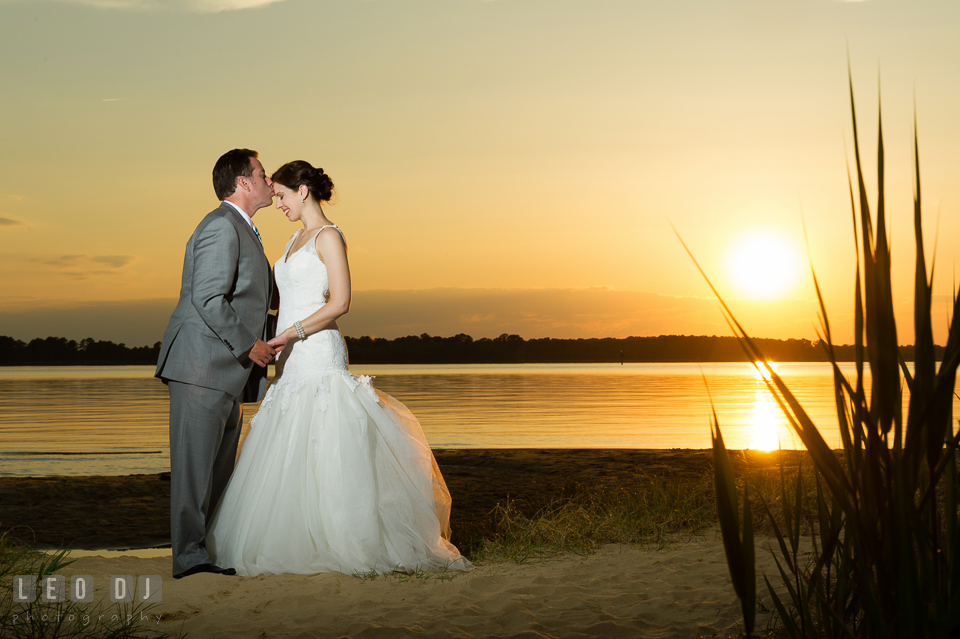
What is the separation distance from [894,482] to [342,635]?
2.48 meters

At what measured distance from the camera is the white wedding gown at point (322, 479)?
4391mm

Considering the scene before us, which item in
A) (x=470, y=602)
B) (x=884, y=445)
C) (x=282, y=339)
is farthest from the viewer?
(x=282, y=339)

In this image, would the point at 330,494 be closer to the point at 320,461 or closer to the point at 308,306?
the point at 320,461

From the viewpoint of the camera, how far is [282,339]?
4.68m

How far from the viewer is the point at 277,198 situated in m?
4.90

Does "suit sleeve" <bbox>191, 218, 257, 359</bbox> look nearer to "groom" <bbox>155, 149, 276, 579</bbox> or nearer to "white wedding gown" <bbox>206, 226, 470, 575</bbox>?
"groom" <bbox>155, 149, 276, 579</bbox>

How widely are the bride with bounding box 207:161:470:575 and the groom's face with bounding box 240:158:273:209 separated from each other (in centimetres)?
8

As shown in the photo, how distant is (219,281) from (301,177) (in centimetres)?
90

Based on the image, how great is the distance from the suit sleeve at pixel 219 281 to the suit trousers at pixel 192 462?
0.35 m

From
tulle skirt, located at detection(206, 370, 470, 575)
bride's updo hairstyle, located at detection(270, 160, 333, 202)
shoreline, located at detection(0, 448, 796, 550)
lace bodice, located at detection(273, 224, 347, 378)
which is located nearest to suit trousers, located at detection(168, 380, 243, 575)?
tulle skirt, located at detection(206, 370, 470, 575)

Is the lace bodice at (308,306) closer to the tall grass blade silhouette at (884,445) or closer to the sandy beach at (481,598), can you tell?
the sandy beach at (481,598)

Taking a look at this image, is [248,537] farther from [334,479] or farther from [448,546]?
[448,546]

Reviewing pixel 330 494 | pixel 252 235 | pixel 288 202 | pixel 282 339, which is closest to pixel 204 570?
pixel 330 494

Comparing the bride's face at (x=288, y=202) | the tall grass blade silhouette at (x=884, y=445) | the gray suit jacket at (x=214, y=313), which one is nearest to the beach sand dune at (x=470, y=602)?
the gray suit jacket at (x=214, y=313)
